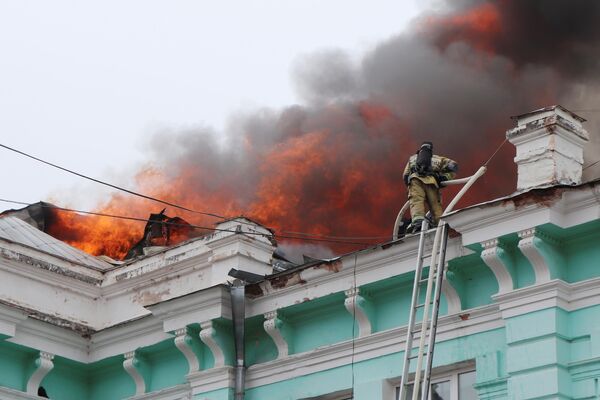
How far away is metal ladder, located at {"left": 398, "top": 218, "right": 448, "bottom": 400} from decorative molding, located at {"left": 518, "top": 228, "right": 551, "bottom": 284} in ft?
2.86

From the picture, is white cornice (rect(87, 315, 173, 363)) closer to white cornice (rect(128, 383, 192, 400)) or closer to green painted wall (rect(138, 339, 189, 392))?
green painted wall (rect(138, 339, 189, 392))

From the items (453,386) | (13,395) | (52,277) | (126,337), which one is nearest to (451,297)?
(453,386)

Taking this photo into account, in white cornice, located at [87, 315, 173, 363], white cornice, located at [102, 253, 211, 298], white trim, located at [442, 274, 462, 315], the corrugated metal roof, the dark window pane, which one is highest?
the corrugated metal roof

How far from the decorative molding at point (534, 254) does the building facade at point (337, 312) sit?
16mm

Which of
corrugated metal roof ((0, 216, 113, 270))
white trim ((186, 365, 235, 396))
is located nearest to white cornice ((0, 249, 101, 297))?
corrugated metal roof ((0, 216, 113, 270))

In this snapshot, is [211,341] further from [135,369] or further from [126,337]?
[126,337]

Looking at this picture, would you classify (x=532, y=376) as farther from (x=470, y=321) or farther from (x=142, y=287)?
(x=142, y=287)

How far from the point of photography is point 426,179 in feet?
53.6

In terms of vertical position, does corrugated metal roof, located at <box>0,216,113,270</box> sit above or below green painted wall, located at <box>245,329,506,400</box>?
above

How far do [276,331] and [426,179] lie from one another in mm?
2533

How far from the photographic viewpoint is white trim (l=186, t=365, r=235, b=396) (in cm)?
1700

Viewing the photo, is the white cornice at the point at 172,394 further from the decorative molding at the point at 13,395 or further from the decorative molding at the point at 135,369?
the decorative molding at the point at 13,395

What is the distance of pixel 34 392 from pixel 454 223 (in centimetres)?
641

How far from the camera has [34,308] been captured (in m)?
19.6
